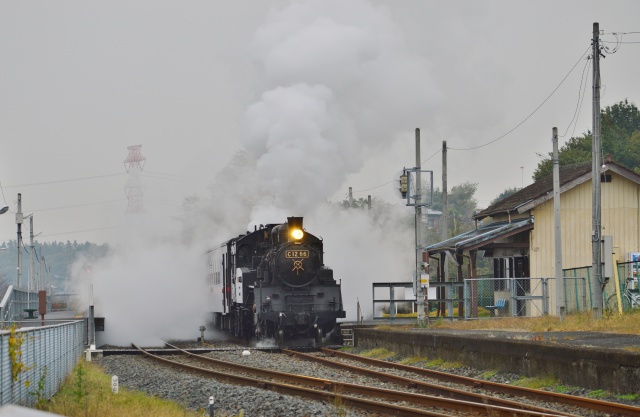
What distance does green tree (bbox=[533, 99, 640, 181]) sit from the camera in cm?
7150

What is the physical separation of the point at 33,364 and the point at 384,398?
16.7ft

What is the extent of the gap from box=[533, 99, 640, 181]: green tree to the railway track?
159ft

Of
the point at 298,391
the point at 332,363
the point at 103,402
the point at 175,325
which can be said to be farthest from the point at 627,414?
the point at 175,325

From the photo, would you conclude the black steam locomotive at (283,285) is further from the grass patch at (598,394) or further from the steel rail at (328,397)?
the grass patch at (598,394)

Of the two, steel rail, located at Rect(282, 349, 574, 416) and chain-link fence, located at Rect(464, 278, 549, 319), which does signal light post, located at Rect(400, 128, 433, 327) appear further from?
steel rail, located at Rect(282, 349, 574, 416)

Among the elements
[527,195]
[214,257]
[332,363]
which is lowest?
[332,363]

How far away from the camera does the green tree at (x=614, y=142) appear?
2815 inches

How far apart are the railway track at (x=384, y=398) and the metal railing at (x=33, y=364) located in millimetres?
3239

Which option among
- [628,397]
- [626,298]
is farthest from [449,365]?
[626,298]

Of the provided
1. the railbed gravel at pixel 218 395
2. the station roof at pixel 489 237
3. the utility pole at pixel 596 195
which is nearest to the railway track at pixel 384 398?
the railbed gravel at pixel 218 395

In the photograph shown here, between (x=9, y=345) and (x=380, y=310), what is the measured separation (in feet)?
113

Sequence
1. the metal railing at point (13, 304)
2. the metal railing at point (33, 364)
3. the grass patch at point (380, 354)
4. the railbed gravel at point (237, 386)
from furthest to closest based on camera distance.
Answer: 1. the grass patch at point (380, 354)
2. the metal railing at point (13, 304)
3. the railbed gravel at point (237, 386)
4. the metal railing at point (33, 364)

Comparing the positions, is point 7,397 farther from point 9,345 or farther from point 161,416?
point 161,416

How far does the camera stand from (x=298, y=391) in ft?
49.5
